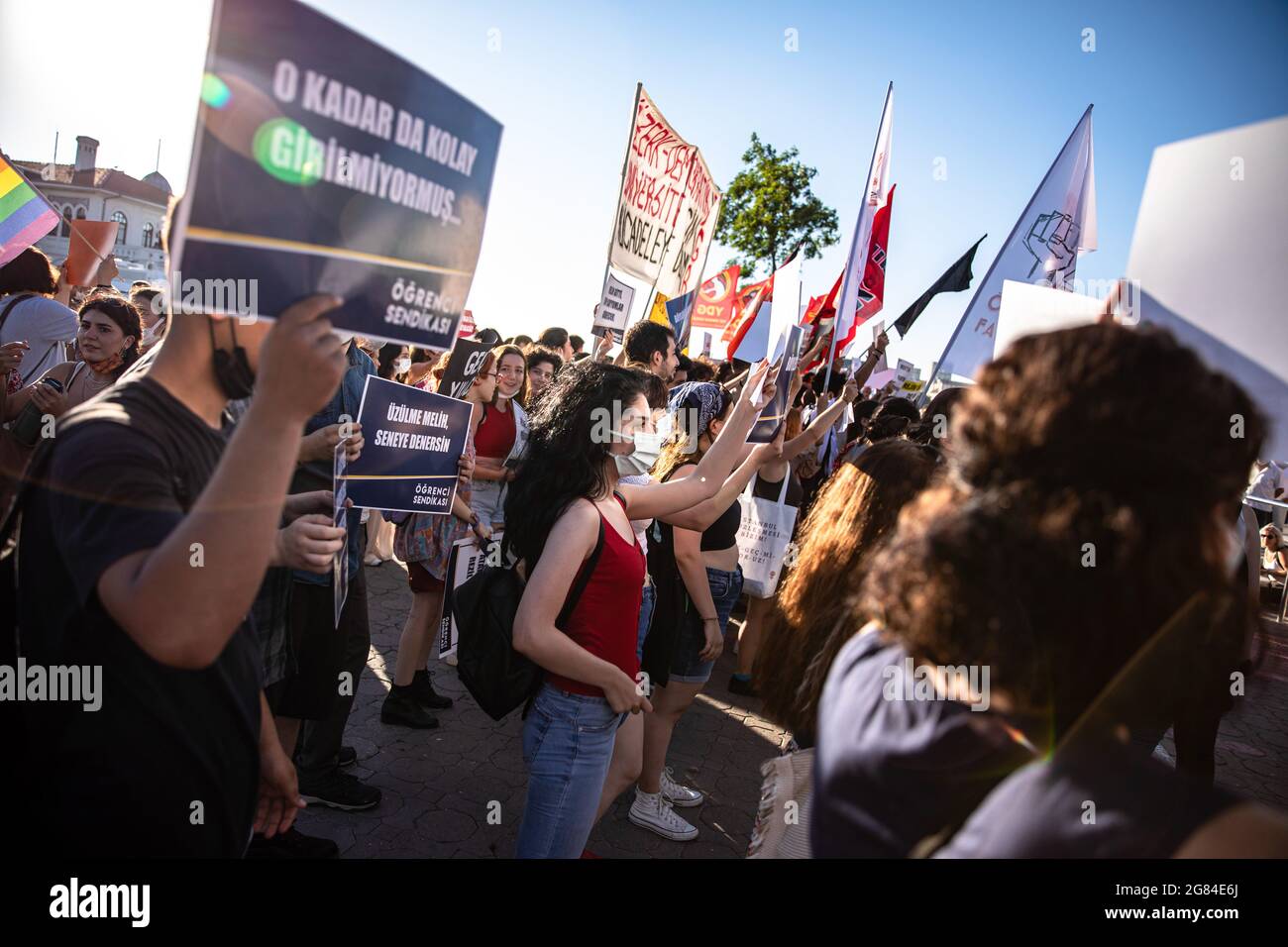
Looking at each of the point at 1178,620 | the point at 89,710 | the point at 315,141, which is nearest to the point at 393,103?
the point at 315,141

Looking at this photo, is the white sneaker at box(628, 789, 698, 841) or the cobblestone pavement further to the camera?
the white sneaker at box(628, 789, 698, 841)

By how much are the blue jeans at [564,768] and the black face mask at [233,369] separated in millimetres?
1498

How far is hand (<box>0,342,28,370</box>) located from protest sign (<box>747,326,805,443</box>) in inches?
141

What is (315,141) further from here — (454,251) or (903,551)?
(903,551)

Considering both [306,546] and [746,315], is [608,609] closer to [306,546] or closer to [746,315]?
[306,546]

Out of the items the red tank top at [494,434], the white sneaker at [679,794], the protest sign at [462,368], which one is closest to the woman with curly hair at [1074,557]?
the white sneaker at [679,794]

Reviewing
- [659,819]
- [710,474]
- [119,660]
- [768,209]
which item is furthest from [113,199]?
[119,660]

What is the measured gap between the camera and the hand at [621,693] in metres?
2.43

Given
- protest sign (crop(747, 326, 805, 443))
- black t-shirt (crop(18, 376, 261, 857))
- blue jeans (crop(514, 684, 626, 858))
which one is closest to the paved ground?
blue jeans (crop(514, 684, 626, 858))

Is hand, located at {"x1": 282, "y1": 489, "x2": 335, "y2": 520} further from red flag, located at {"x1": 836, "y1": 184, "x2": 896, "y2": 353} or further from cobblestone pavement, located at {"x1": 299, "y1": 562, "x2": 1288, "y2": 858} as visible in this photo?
red flag, located at {"x1": 836, "y1": 184, "x2": 896, "y2": 353}

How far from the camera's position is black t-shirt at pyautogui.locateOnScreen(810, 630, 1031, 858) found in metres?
1.21

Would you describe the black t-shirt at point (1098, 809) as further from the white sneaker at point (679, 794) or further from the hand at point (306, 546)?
the white sneaker at point (679, 794)

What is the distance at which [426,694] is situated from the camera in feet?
15.9
